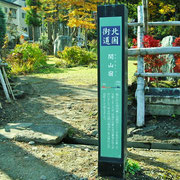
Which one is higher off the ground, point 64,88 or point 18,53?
point 18,53

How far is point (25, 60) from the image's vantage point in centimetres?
1180

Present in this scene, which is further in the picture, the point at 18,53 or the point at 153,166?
the point at 18,53

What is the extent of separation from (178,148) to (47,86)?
5.12 meters

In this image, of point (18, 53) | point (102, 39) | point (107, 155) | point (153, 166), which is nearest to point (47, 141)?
point (107, 155)

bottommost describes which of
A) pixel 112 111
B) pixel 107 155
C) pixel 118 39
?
pixel 107 155

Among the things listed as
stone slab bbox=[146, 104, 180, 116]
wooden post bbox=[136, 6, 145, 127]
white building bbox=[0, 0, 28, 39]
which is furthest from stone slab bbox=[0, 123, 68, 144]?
white building bbox=[0, 0, 28, 39]

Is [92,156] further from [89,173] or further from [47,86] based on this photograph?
[47,86]

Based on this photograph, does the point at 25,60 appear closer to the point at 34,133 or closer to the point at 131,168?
the point at 34,133

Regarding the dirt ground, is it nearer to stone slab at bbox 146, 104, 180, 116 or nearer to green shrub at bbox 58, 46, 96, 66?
stone slab at bbox 146, 104, 180, 116

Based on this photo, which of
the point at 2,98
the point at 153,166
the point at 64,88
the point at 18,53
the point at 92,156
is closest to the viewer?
the point at 153,166

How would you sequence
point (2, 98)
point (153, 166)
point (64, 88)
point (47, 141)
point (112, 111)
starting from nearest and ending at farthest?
1. point (112, 111)
2. point (153, 166)
3. point (47, 141)
4. point (2, 98)
5. point (64, 88)

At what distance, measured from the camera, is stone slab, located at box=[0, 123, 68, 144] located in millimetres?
4016

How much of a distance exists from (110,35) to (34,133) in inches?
91.9

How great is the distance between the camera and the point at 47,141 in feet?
13.0
